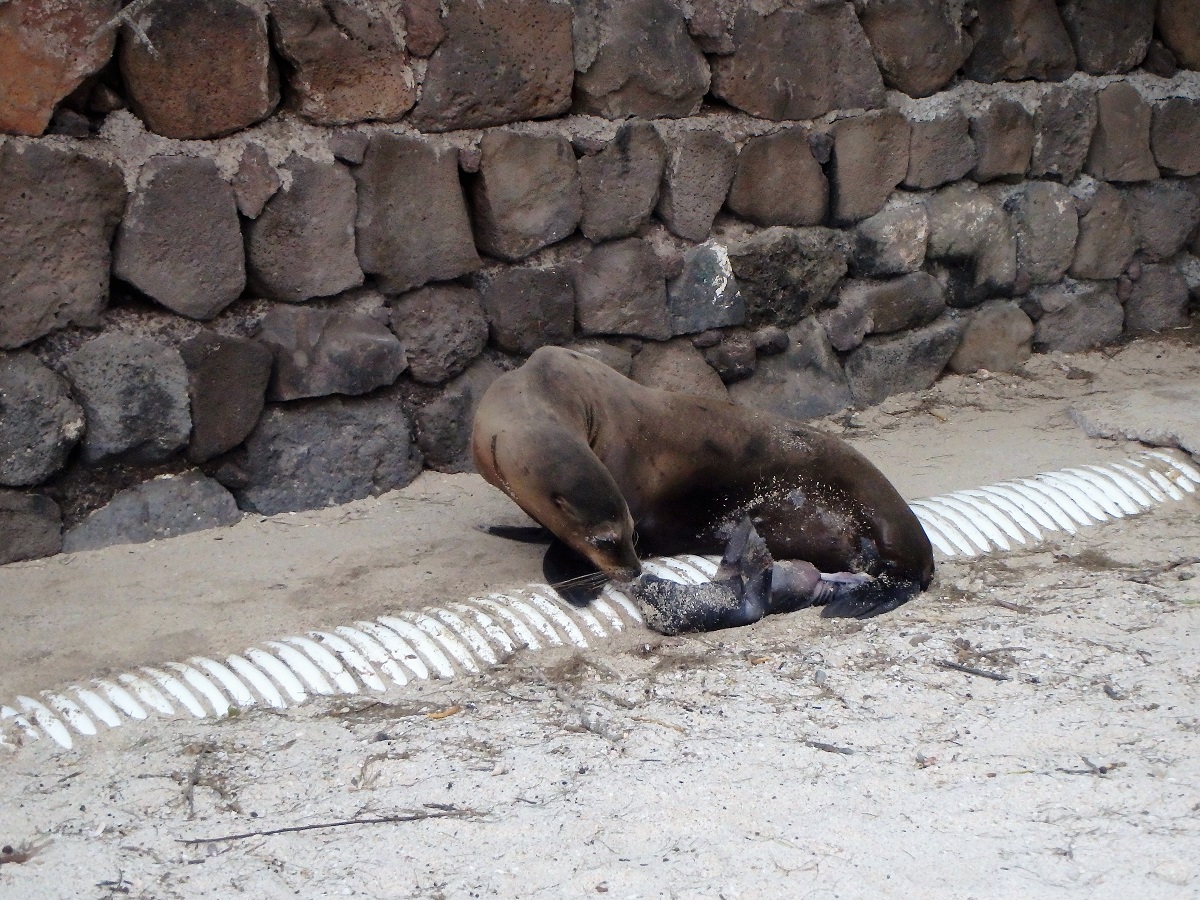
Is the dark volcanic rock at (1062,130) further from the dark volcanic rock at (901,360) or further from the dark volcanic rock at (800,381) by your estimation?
the dark volcanic rock at (800,381)

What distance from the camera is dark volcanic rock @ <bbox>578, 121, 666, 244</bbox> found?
457 cm

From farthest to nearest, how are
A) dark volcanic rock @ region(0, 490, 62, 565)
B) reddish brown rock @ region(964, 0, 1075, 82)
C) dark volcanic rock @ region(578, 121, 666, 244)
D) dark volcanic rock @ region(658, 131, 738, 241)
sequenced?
reddish brown rock @ region(964, 0, 1075, 82) < dark volcanic rock @ region(658, 131, 738, 241) < dark volcanic rock @ region(578, 121, 666, 244) < dark volcanic rock @ region(0, 490, 62, 565)

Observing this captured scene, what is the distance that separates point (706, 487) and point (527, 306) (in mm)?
994

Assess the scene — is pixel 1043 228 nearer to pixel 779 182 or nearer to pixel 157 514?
pixel 779 182

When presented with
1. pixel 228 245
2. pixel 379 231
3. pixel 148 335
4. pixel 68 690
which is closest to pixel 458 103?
pixel 379 231

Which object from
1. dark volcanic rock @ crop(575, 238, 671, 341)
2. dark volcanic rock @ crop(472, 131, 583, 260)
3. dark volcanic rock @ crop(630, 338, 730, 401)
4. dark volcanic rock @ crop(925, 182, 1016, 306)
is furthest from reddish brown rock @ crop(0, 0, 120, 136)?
dark volcanic rock @ crop(925, 182, 1016, 306)

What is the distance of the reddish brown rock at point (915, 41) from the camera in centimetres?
515

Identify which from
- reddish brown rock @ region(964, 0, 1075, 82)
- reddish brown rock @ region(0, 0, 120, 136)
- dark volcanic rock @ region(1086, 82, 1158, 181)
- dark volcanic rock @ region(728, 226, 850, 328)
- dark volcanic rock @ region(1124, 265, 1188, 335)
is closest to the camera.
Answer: reddish brown rock @ region(0, 0, 120, 136)

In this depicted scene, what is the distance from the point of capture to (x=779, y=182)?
5004 millimetres

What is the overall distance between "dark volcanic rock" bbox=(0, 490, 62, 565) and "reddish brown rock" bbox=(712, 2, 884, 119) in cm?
267

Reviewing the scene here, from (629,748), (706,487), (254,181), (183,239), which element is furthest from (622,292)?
(629,748)

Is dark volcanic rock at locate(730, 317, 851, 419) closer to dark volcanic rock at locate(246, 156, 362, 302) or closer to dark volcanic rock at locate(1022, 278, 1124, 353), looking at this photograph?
dark volcanic rock at locate(1022, 278, 1124, 353)

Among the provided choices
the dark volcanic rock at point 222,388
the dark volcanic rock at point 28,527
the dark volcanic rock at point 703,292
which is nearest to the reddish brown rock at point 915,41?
the dark volcanic rock at point 703,292

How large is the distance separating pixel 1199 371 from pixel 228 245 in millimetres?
4117
